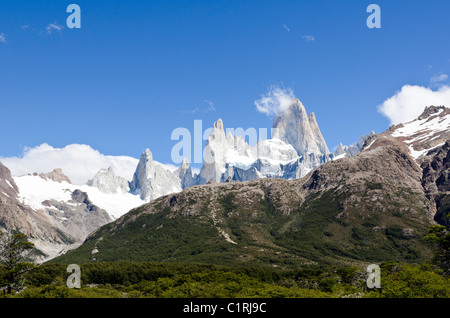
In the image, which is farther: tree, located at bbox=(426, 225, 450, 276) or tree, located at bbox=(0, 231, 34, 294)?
tree, located at bbox=(0, 231, 34, 294)

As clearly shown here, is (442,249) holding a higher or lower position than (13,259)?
lower

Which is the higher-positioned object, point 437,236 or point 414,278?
point 437,236

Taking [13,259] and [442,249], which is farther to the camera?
[13,259]

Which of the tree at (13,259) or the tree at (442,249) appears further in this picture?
the tree at (13,259)
